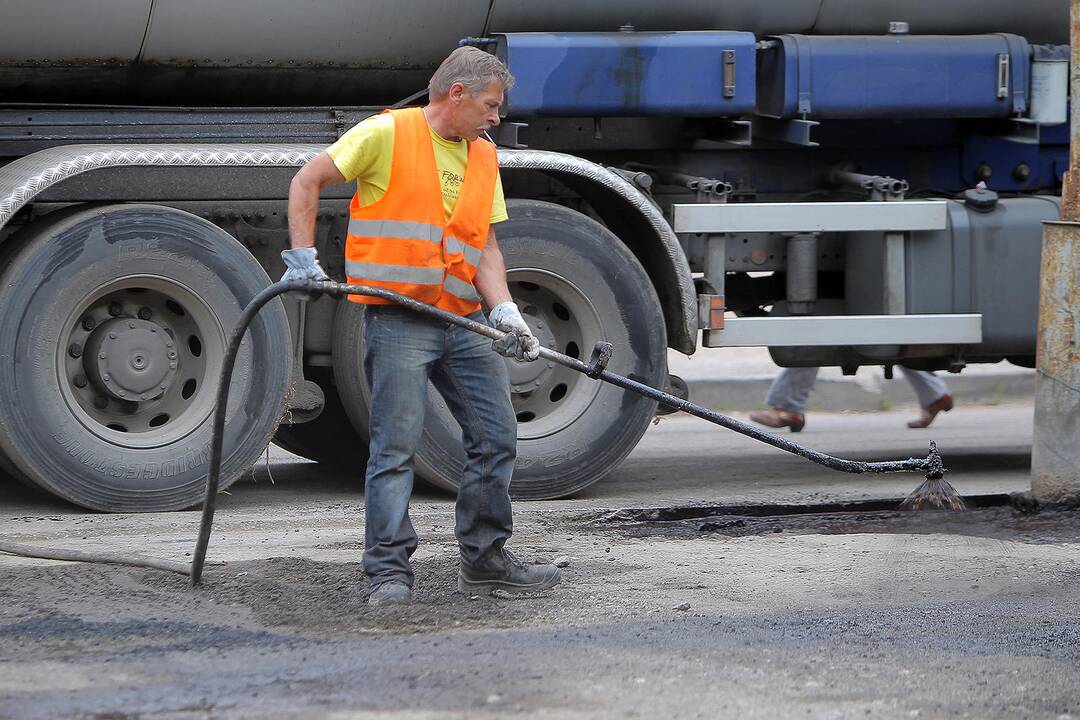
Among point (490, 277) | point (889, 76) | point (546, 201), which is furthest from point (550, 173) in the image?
point (490, 277)

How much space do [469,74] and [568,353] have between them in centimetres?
263

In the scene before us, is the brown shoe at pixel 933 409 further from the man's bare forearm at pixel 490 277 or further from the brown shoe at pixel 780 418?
the man's bare forearm at pixel 490 277

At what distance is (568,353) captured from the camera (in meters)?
7.44

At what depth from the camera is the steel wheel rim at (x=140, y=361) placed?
22.0ft

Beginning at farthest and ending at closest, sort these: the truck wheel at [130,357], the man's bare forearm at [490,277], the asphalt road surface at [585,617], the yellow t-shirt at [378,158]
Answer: the truck wheel at [130,357] → the man's bare forearm at [490,277] → the yellow t-shirt at [378,158] → the asphalt road surface at [585,617]

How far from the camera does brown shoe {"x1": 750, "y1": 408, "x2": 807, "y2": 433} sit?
9828mm

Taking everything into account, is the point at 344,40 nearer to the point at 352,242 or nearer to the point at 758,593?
the point at 352,242

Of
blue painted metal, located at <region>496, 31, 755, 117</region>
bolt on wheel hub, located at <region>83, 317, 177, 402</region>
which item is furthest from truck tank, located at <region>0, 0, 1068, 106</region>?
bolt on wheel hub, located at <region>83, 317, 177, 402</region>

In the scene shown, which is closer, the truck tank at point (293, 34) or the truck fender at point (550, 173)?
the truck fender at point (550, 173)

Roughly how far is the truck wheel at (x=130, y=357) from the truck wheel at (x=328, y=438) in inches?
21.1

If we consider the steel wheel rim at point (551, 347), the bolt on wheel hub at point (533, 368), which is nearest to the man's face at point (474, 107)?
the steel wheel rim at point (551, 347)

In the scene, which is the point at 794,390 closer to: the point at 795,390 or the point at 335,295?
the point at 795,390

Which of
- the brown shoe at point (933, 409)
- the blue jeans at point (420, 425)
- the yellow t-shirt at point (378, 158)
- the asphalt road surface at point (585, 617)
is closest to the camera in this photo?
the asphalt road surface at point (585, 617)

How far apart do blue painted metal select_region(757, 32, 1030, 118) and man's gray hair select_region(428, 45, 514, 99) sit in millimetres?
2745
